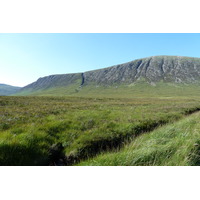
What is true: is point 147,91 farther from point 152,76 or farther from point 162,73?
point 162,73

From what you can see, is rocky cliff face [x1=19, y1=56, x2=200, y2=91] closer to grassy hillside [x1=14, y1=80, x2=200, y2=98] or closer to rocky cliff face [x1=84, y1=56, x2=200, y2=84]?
rocky cliff face [x1=84, y1=56, x2=200, y2=84]

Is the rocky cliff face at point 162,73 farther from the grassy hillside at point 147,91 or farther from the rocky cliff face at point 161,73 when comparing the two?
the grassy hillside at point 147,91

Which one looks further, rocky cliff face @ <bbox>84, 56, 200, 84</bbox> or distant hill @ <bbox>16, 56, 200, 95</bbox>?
rocky cliff face @ <bbox>84, 56, 200, 84</bbox>

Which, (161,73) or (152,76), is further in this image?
(161,73)

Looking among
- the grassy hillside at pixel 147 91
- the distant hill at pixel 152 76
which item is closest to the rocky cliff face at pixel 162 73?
Result: the distant hill at pixel 152 76

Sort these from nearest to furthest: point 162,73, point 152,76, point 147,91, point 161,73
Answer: point 147,91 → point 152,76 → point 162,73 → point 161,73

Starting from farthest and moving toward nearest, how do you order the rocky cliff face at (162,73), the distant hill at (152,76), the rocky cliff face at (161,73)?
1. the rocky cliff face at (162,73)
2. the rocky cliff face at (161,73)
3. the distant hill at (152,76)

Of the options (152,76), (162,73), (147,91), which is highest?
(162,73)

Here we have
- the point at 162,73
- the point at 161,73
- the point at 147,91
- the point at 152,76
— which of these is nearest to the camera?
the point at 147,91

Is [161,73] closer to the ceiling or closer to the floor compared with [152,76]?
closer to the ceiling

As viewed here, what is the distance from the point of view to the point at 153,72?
577 feet

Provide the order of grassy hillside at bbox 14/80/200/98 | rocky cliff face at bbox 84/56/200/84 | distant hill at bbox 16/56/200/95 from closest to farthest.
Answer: grassy hillside at bbox 14/80/200/98
distant hill at bbox 16/56/200/95
rocky cliff face at bbox 84/56/200/84

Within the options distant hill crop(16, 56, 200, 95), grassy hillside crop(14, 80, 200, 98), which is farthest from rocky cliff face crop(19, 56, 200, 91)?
grassy hillside crop(14, 80, 200, 98)

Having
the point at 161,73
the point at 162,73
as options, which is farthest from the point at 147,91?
the point at 162,73
